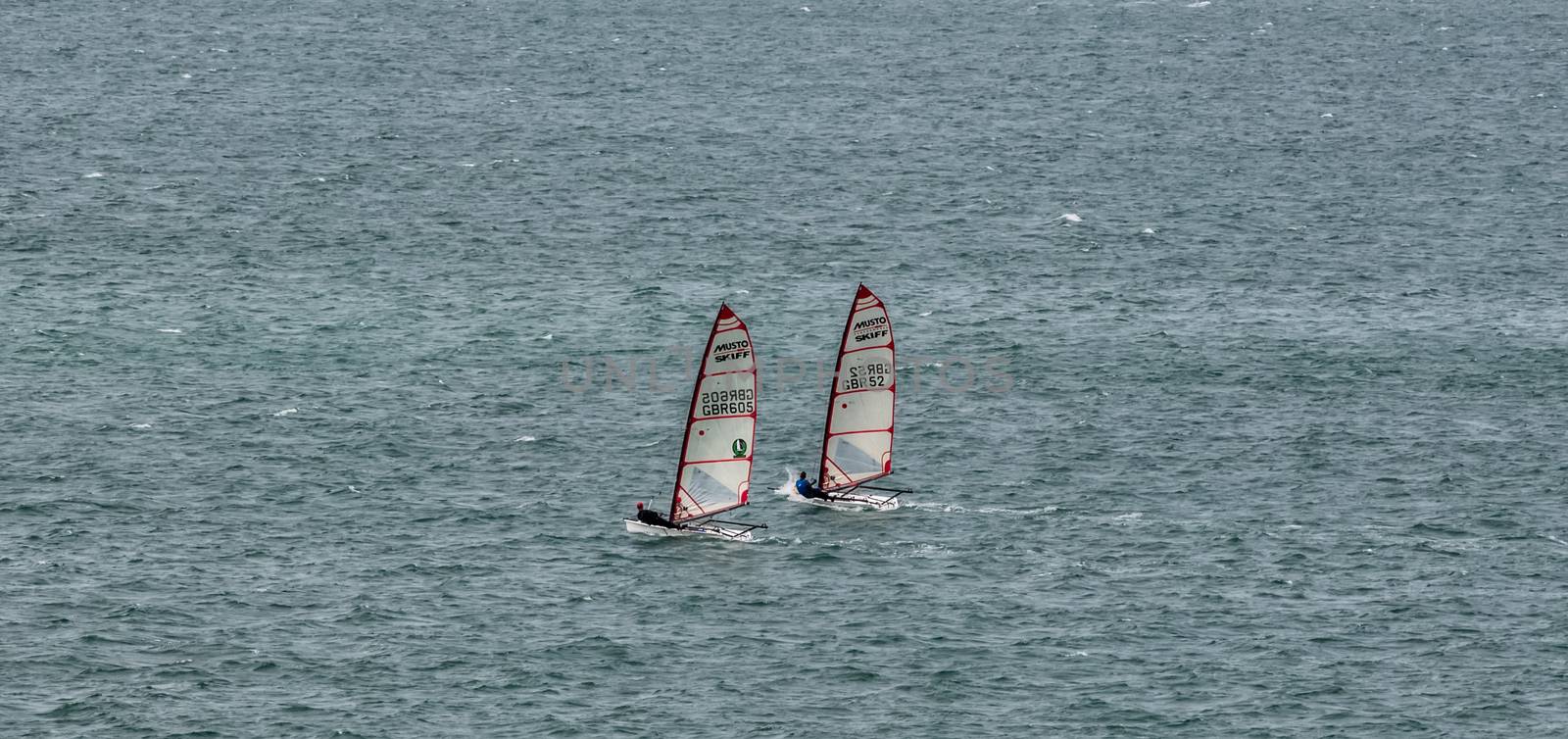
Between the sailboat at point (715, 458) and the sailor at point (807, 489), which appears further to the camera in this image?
the sailor at point (807, 489)

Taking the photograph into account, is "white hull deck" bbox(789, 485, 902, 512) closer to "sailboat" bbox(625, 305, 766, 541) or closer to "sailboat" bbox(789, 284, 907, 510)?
"sailboat" bbox(789, 284, 907, 510)

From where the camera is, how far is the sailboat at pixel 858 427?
109 m

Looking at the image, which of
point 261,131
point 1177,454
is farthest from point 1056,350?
point 261,131

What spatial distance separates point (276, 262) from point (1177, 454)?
68.2 metres

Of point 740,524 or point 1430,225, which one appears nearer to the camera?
point 740,524

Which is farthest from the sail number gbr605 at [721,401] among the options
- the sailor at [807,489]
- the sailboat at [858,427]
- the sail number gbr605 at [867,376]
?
the sail number gbr605 at [867,376]

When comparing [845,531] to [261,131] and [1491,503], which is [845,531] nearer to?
[1491,503]

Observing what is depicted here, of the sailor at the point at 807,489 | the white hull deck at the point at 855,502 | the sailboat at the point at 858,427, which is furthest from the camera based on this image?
the sailor at the point at 807,489

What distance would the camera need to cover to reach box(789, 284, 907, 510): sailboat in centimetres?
10938

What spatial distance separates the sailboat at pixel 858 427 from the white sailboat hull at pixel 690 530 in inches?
268

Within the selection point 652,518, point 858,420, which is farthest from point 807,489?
point 652,518

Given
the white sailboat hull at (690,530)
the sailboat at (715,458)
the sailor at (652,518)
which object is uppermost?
the sailboat at (715,458)

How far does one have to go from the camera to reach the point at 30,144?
620ft

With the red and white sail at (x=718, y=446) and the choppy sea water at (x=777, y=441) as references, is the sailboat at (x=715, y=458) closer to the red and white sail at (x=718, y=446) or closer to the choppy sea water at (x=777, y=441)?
the red and white sail at (x=718, y=446)
